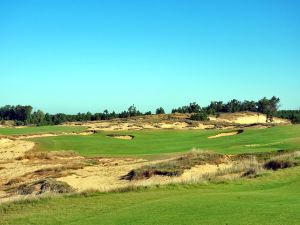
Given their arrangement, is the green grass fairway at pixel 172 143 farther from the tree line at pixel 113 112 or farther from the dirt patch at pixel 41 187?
the tree line at pixel 113 112

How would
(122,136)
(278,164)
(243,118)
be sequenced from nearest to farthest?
(278,164)
(122,136)
(243,118)

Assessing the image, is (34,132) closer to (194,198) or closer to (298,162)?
(298,162)

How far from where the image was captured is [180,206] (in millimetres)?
14719

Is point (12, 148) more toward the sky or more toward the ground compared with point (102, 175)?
more toward the sky

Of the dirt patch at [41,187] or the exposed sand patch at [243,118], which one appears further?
the exposed sand patch at [243,118]

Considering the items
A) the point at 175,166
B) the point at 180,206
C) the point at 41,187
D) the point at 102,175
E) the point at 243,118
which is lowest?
the point at 41,187

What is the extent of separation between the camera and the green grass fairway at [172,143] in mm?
38969

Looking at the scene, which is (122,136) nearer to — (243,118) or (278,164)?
(278,164)

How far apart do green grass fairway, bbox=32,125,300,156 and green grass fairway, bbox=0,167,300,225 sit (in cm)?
1665

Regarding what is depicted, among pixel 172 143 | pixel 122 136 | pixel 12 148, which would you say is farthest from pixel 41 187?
pixel 122 136

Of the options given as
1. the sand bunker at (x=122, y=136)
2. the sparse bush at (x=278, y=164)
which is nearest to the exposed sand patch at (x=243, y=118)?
the sand bunker at (x=122, y=136)

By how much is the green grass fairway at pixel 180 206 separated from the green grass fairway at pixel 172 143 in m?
16.7

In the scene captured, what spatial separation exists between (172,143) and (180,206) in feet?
103

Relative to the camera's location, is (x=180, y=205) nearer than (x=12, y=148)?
Yes
